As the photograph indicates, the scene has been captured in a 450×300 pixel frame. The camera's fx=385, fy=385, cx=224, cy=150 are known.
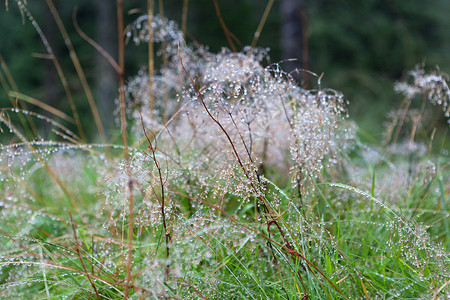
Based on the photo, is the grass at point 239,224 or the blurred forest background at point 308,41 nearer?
the grass at point 239,224

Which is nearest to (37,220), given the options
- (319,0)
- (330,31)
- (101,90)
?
(101,90)

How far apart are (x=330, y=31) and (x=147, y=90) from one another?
752cm

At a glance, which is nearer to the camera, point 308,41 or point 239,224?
point 239,224

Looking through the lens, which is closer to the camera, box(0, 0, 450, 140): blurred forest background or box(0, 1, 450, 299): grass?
box(0, 1, 450, 299): grass

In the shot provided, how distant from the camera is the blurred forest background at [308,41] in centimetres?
771

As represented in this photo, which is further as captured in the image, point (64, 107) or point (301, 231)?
point (64, 107)

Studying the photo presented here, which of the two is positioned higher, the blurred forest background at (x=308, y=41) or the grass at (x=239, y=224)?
the blurred forest background at (x=308, y=41)

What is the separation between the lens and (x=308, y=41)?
873cm

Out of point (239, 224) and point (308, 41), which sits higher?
point (308, 41)

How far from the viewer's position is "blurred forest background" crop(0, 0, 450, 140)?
7.71 meters

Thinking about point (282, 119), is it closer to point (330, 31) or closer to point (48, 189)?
point (48, 189)

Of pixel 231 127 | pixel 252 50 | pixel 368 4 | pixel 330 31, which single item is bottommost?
pixel 231 127

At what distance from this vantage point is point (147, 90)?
7.45 ft

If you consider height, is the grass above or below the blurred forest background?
below
